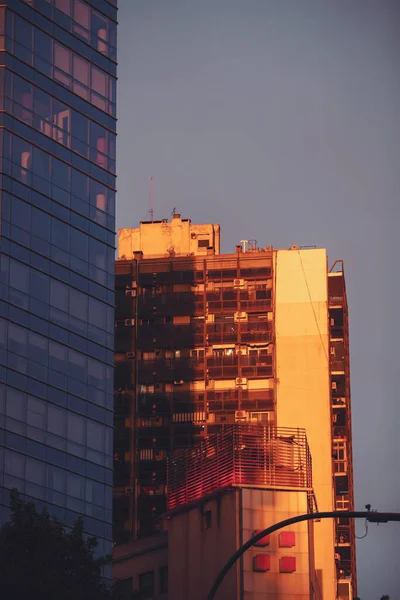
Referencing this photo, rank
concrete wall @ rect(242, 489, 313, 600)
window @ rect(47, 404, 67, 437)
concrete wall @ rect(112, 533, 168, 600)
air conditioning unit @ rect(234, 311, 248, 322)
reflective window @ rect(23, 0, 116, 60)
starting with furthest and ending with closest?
air conditioning unit @ rect(234, 311, 248, 322) → concrete wall @ rect(112, 533, 168, 600) → reflective window @ rect(23, 0, 116, 60) → concrete wall @ rect(242, 489, 313, 600) → window @ rect(47, 404, 67, 437)

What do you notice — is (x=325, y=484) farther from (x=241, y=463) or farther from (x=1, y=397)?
(x=1, y=397)

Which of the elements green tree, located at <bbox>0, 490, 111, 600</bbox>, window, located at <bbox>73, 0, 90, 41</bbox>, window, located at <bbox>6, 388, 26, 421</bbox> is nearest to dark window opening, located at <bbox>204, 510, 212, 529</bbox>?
window, located at <bbox>6, 388, 26, 421</bbox>

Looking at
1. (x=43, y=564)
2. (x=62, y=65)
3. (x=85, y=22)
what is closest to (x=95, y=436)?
(x=62, y=65)

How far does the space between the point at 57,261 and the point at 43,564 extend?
3490cm

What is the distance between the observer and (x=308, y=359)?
447 ft

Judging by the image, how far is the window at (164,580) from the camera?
99.7m

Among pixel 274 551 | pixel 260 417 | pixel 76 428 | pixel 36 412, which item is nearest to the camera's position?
pixel 36 412

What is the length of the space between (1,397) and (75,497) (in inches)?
300

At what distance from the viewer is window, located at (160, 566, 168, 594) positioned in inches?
3925

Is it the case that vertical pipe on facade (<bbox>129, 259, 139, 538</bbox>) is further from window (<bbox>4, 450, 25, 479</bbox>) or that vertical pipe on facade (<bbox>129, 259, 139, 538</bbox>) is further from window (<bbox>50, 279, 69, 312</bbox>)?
window (<bbox>4, 450, 25, 479</bbox>)

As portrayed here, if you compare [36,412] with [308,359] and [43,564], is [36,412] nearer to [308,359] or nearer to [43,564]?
[43,564]

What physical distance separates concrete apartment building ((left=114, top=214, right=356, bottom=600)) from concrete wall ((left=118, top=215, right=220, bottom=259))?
0.99 feet

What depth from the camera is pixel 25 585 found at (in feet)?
185

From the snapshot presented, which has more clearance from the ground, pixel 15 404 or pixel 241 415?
pixel 241 415
